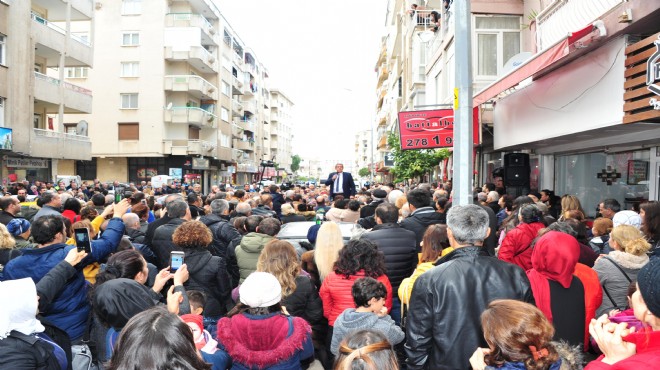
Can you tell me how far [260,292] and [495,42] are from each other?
44.2 feet

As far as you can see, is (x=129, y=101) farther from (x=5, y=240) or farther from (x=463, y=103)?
(x=463, y=103)

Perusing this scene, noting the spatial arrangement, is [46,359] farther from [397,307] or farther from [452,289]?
[397,307]

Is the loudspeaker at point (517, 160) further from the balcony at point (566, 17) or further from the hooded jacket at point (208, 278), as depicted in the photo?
the hooded jacket at point (208, 278)

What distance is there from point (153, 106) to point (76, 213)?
33903 millimetres

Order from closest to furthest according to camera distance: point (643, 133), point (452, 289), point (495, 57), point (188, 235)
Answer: point (452, 289) → point (188, 235) → point (643, 133) → point (495, 57)

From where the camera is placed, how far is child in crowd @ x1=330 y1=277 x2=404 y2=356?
3.95 meters

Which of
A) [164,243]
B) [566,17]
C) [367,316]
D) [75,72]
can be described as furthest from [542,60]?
Result: [75,72]

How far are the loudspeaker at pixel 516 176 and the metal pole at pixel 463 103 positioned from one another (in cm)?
766

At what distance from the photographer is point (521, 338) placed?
2475mm

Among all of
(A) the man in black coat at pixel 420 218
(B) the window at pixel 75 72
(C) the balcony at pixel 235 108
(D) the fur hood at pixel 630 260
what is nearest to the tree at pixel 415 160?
(A) the man in black coat at pixel 420 218

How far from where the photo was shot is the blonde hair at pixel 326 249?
5.45 meters

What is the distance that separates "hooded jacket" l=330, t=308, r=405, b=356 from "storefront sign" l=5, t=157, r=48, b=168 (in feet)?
73.8

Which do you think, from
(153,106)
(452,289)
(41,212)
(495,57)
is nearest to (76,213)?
(41,212)

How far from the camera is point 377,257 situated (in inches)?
190
